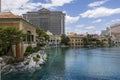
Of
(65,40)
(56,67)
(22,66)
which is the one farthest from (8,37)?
(65,40)

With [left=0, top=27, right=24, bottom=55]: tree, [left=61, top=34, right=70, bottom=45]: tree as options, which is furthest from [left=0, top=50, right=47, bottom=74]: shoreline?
[left=61, top=34, right=70, bottom=45]: tree

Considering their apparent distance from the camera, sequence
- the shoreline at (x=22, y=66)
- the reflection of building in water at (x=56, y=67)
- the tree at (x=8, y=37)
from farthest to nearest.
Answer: the tree at (x=8, y=37)
the shoreline at (x=22, y=66)
the reflection of building in water at (x=56, y=67)

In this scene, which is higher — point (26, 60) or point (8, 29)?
point (8, 29)

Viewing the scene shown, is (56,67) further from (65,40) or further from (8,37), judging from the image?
(65,40)

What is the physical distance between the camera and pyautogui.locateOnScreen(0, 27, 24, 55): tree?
3344 centimetres

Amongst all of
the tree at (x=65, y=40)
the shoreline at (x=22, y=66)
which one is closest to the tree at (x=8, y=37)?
the shoreline at (x=22, y=66)

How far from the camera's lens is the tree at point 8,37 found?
1316 inches

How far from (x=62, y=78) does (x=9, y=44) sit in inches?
452

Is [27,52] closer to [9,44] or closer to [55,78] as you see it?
[9,44]

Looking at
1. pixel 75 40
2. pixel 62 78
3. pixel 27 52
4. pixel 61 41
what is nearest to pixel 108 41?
pixel 75 40

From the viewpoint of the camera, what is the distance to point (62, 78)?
88.0ft

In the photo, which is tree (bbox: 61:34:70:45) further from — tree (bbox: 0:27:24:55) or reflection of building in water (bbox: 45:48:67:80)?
tree (bbox: 0:27:24:55)

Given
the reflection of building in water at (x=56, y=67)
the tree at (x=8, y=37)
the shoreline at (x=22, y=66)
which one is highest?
the tree at (x=8, y=37)

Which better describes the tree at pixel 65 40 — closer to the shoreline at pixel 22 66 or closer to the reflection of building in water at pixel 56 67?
the reflection of building in water at pixel 56 67
